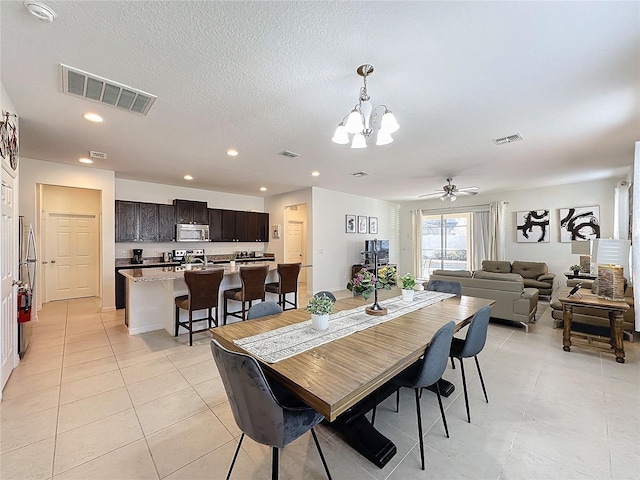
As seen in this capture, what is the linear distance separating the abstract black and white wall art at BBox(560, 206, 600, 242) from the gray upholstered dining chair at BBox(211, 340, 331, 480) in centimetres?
761

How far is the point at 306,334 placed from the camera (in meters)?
1.82

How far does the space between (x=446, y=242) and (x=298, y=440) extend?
311 inches

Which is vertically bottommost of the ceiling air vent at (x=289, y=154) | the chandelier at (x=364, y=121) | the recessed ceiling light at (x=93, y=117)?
the chandelier at (x=364, y=121)

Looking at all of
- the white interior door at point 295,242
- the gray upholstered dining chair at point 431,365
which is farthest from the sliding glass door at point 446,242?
the gray upholstered dining chair at point 431,365

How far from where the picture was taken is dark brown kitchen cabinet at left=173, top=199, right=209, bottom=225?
20.9 feet

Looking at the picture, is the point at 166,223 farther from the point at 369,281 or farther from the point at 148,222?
the point at 369,281

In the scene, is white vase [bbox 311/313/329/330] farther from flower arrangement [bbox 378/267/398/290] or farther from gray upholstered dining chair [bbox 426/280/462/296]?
gray upholstered dining chair [bbox 426/280/462/296]

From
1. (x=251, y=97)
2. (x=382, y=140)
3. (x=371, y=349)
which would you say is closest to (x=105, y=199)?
(x=251, y=97)

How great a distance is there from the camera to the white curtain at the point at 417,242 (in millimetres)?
8844

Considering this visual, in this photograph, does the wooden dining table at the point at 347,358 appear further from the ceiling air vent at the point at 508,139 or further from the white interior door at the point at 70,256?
the white interior door at the point at 70,256

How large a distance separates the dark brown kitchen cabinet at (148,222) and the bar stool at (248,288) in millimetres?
3030

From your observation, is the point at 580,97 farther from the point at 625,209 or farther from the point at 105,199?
the point at 105,199

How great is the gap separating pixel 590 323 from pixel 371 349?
12.8 feet

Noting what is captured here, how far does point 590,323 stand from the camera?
361 centimetres
